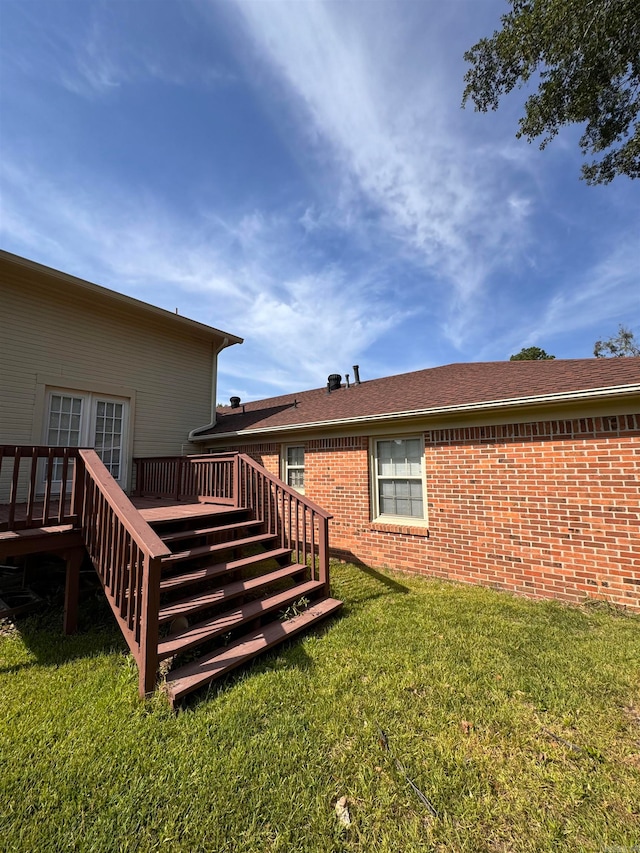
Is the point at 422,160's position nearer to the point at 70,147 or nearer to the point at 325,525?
the point at 70,147

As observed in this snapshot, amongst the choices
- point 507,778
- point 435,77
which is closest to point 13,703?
point 507,778

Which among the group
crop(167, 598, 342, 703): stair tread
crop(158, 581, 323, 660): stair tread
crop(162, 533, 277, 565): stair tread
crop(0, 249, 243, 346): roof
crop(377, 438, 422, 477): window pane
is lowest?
crop(167, 598, 342, 703): stair tread

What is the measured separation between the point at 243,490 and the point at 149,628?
3123 millimetres

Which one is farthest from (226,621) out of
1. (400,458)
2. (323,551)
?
(400,458)

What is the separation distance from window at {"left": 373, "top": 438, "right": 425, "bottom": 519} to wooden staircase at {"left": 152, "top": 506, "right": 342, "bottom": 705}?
220cm

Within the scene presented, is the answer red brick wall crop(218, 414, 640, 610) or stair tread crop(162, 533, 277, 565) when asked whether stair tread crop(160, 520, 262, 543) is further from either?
red brick wall crop(218, 414, 640, 610)

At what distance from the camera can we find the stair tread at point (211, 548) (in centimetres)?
393

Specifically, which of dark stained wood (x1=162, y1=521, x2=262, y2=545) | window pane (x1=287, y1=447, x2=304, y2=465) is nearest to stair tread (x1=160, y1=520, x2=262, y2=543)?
dark stained wood (x1=162, y1=521, x2=262, y2=545)

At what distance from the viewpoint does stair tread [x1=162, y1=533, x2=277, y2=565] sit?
3.93 m

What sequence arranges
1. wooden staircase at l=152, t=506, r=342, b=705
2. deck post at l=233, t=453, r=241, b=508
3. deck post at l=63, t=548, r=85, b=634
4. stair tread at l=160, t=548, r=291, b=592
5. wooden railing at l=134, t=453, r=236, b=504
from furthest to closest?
wooden railing at l=134, t=453, r=236, b=504 → deck post at l=233, t=453, r=241, b=508 → deck post at l=63, t=548, r=85, b=634 → stair tread at l=160, t=548, r=291, b=592 → wooden staircase at l=152, t=506, r=342, b=705

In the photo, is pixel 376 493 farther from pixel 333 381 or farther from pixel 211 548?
pixel 333 381

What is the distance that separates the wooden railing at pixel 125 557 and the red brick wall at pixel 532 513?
427 cm

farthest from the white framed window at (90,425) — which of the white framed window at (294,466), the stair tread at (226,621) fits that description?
the stair tread at (226,621)

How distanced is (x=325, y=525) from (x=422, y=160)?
7382 mm
